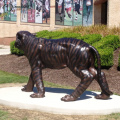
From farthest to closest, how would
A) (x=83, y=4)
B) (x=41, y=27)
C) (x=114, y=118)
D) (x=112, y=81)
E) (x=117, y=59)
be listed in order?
(x=41, y=27)
(x=83, y=4)
(x=117, y=59)
(x=112, y=81)
(x=114, y=118)

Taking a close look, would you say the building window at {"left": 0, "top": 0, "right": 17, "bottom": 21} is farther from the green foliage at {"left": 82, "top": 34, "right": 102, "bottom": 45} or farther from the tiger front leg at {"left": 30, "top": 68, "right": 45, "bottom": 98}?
the tiger front leg at {"left": 30, "top": 68, "right": 45, "bottom": 98}

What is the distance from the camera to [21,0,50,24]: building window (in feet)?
92.7

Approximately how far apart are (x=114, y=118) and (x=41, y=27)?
2292cm

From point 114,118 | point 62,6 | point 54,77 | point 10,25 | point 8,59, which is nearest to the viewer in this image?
point 114,118

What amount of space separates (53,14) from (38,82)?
20413 mm

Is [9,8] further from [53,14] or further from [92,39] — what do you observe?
[92,39]

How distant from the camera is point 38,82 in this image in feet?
24.0

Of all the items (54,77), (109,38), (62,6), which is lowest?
(54,77)

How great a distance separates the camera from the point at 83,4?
24.1 metres

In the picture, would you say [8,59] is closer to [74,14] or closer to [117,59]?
[117,59]

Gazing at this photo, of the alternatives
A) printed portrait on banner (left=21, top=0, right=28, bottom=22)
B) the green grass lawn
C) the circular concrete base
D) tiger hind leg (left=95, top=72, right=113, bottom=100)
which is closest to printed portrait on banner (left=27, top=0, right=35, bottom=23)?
printed portrait on banner (left=21, top=0, right=28, bottom=22)

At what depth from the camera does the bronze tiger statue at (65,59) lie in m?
6.89

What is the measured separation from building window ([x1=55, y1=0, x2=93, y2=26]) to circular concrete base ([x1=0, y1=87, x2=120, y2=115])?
16.7 m

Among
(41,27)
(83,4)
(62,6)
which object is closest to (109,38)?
(83,4)
